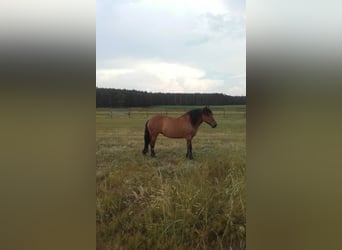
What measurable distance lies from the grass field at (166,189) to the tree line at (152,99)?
1.8 inches

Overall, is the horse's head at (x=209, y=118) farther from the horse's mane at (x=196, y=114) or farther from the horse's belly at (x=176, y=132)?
the horse's belly at (x=176, y=132)

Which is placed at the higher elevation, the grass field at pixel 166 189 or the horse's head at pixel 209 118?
the horse's head at pixel 209 118

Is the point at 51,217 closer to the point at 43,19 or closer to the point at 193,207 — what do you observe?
the point at 193,207

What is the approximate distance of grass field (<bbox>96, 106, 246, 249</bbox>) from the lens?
2340 millimetres

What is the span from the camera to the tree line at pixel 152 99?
2328 mm

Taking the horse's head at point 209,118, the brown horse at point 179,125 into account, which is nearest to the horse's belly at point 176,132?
the brown horse at point 179,125

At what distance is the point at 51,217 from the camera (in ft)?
7.56

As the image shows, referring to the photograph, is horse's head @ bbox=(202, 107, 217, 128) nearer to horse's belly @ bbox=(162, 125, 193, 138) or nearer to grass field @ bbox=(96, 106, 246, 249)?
grass field @ bbox=(96, 106, 246, 249)

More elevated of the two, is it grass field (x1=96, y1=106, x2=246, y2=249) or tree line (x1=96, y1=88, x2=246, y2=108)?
tree line (x1=96, y1=88, x2=246, y2=108)

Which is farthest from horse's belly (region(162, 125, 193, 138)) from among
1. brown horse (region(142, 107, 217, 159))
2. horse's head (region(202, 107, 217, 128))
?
horse's head (region(202, 107, 217, 128))

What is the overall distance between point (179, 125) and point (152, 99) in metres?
0.27

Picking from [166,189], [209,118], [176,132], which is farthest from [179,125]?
[166,189]

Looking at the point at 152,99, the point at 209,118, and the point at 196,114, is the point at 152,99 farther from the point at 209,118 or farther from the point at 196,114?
the point at 209,118

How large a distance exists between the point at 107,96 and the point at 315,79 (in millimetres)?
1465
